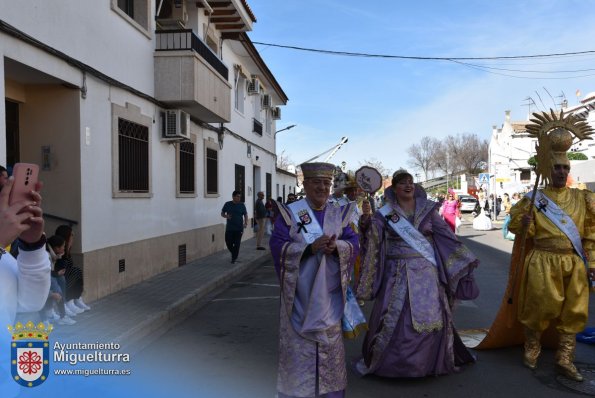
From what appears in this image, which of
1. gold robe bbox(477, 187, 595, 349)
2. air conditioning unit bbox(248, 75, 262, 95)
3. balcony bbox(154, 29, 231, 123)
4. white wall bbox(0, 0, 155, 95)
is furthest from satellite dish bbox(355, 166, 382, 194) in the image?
air conditioning unit bbox(248, 75, 262, 95)

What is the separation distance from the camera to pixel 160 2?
11.0 meters

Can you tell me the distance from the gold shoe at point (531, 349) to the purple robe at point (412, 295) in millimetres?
644

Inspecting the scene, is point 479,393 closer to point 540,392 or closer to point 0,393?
point 540,392

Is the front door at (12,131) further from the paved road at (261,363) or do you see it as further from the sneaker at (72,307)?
the paved road at (261,363)

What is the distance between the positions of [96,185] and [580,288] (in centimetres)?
669

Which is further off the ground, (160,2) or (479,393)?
(160,2)

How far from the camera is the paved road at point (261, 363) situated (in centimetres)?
446

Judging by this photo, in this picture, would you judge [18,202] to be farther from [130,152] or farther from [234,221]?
[234,221]

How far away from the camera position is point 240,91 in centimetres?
1869

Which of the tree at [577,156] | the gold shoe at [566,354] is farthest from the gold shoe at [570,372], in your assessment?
the tree at [577,156]

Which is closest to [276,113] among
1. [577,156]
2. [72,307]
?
[577,156]

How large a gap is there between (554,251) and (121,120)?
23.4 feet

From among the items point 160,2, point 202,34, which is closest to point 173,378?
point 160,2

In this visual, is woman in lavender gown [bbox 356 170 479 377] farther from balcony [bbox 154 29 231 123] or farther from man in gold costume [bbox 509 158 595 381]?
balcony [bbox 154 29 231 123]
